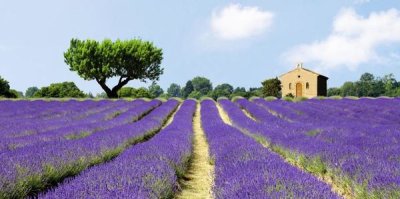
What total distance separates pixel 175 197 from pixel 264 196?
7.21ft

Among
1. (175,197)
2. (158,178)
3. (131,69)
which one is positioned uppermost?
(131,69)

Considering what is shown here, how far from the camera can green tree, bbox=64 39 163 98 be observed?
4522 centimetres

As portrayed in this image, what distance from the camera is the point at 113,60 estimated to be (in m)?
45.5

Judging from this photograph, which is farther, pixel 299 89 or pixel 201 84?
pixel 201 84

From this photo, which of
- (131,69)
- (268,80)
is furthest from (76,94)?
(268,80)

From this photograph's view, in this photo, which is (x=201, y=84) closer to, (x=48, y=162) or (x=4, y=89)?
(x=4, y=89)

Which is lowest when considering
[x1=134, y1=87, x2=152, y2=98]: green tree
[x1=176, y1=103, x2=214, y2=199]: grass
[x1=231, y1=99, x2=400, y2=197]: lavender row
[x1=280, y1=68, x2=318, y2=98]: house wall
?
[x1=176, y1=103, x2=214, y2=199]: grass

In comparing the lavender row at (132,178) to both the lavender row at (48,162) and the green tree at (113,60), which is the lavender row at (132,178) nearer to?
the lavender row at (48,162)

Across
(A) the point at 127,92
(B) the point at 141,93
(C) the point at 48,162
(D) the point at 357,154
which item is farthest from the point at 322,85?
(C) the point at 48,162

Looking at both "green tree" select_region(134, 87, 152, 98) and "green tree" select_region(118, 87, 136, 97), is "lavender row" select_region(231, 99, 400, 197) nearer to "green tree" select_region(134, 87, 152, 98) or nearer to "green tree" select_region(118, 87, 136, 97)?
"green tree" select_region(134, 87, 152, 98)

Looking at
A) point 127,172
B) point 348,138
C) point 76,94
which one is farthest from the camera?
point 76,94

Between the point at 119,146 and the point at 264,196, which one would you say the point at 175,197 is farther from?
the point at 119,146

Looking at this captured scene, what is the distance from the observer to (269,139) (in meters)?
10.3

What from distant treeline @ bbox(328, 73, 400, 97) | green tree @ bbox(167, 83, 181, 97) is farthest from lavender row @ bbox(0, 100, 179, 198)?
green tree @ bbox(167, 83, 181, 97)
